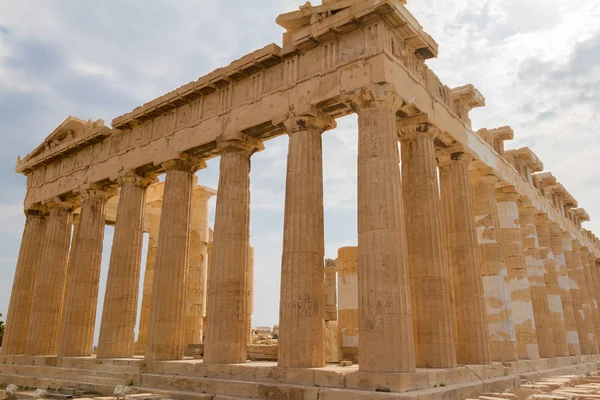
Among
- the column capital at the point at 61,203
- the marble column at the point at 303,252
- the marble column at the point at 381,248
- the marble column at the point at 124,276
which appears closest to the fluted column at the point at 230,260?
the marble column at the point at 303,252

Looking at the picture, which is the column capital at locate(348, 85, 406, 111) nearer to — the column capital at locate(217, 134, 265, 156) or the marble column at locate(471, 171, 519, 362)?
the column capital at locate(217, 134, 265, 156)

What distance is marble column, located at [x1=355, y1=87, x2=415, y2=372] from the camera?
478 inches

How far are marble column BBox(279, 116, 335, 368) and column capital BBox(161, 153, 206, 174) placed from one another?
5.76 meters

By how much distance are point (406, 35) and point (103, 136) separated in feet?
50.5

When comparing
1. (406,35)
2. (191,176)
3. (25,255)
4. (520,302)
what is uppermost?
(406,35)

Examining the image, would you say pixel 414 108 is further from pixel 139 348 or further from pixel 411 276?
pixel 139 348

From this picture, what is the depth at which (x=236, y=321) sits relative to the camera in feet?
53.4

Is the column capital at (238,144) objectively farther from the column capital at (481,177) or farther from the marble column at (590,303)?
the marble column at (590,303)

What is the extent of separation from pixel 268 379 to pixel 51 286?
16.0 meters

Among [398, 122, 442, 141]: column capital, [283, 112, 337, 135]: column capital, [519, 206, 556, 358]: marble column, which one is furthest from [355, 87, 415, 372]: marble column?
[519, 206, 556, 358]: marble column

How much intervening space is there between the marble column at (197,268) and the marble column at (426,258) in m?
15.1

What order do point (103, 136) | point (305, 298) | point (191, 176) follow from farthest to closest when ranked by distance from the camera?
1. point (103, 136)
2. point (191, 176)
3. point (305, 298)

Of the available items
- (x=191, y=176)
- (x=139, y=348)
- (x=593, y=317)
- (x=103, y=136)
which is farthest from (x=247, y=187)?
(x=593, y=317)

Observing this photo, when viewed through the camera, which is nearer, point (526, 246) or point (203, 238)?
point (526, 246)
